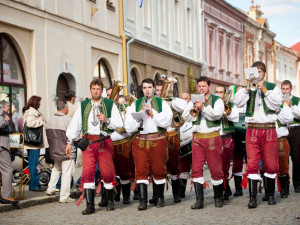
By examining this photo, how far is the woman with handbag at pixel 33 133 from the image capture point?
1220cm

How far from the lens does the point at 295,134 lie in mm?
11617

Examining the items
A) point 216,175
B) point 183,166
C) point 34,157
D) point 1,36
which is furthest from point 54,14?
point 216,175

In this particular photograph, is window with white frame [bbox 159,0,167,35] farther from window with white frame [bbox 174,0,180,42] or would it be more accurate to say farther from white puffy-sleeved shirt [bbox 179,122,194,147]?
white puffy-sleeved shirt [bbox 179,122,194,147]

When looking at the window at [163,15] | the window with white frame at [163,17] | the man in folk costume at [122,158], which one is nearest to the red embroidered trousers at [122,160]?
the man in folk costume at [122,158]

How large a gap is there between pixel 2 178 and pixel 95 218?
6.67 ft

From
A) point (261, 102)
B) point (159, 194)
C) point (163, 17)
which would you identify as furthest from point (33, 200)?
point (163, 17)

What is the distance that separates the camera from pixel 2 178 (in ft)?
33.3

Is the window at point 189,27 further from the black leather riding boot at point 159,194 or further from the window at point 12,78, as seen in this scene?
the black leather riding boot at point 159,194

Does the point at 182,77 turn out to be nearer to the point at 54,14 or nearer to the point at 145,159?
the point at 54,14

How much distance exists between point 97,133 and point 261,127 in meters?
2.38

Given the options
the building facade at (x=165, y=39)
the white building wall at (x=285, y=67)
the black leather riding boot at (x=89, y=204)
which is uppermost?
the white building wall at (x=285, y=67)

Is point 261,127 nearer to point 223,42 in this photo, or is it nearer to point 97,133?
point 97,133

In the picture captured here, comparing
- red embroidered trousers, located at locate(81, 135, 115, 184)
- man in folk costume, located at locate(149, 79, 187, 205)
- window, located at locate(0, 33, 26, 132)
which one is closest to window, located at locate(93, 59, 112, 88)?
window, located at locate(0, 33, 26, 132)

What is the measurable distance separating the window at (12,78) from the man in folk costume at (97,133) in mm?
6410
